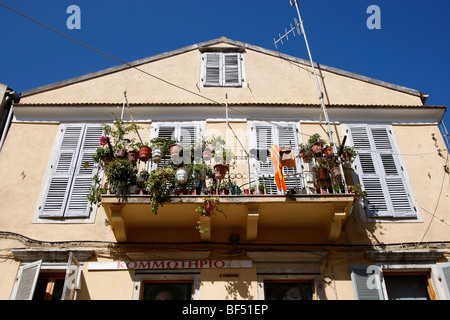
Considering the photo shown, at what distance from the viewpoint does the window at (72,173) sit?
8383 mm

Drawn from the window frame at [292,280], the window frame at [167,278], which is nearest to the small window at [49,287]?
the window frame at [167,278]

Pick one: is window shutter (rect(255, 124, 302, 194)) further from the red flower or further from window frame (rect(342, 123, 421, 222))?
the red flower

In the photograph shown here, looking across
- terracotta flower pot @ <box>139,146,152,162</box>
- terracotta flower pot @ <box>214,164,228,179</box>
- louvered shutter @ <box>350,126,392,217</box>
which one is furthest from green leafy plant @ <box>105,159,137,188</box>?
louvered shutter @ <box>350,126,392,217</box>

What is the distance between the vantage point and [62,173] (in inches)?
350

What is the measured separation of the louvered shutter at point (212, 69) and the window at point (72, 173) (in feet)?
9.65

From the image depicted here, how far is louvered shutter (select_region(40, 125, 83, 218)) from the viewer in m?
8.39

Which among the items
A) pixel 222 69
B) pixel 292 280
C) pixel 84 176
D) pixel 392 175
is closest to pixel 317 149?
pixel 392 175

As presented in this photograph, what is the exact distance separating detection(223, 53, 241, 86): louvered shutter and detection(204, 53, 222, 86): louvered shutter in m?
0.16

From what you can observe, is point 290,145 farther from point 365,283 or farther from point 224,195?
point 365,283

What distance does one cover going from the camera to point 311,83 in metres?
10.7

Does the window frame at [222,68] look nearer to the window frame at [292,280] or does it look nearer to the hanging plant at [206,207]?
the hanging plant at [206,207]
